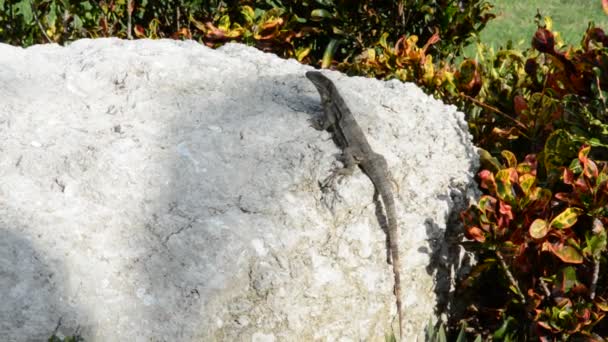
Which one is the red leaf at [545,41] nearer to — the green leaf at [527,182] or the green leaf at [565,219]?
the green leaf at [527,182]

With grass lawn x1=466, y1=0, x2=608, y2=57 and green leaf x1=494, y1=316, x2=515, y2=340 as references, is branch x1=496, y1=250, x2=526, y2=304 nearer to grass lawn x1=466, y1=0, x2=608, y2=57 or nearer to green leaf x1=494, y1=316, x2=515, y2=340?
green leaf x1=494, y1=316, x2=515, y2=340

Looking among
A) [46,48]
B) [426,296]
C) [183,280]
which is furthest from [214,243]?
[46,48]

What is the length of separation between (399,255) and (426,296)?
282 mm

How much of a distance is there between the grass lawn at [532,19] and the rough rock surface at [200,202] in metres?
5.20

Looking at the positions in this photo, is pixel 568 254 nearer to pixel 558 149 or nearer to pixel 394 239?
pixel 558 149

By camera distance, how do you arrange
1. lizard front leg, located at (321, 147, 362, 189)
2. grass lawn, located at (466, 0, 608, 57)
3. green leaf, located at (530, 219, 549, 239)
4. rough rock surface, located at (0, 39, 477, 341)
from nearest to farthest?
1. rough rock surface, located at (0, 39, 477, 341)
2. green leaf, located at (530, 219, 549, 239)
3. lizard front leg, located at (321, 147, 362, 189)
4. grass lawn, located at (466, 0, 608, 57)

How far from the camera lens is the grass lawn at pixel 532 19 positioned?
904 centimetres

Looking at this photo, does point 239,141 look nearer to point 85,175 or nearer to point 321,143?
point 321,143

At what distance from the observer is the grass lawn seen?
29.7 feet

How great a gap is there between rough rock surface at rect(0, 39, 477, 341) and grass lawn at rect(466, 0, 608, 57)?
5205 mm

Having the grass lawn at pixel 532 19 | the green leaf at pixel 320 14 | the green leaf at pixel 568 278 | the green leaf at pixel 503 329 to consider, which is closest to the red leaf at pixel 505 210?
the green leaf at pixel 568 278

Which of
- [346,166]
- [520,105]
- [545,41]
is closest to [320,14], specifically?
[520,105]

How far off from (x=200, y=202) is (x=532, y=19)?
7.84 m

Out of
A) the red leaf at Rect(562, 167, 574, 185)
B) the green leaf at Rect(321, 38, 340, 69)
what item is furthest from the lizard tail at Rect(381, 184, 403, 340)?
the green leaf at Rect(321, 38, 340, 69)
